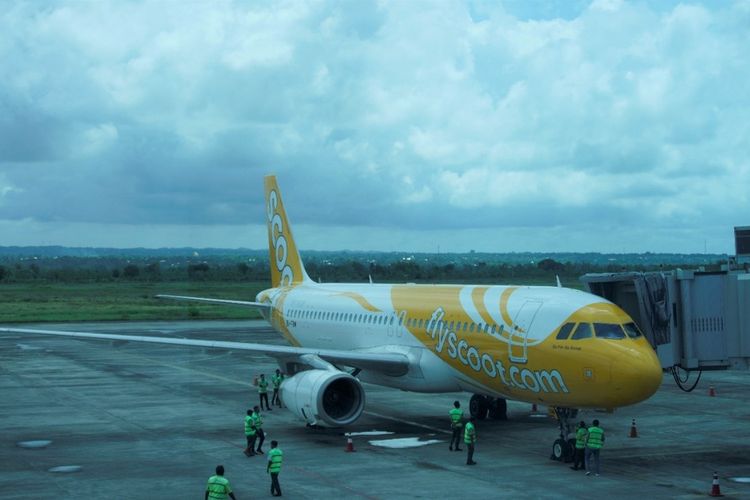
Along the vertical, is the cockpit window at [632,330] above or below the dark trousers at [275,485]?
above

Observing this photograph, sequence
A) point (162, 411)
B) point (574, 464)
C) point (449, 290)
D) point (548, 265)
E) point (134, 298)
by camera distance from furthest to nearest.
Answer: point (548, 265) < point (134, 298) < point (162, 411) < point (449, 290) < point (574, 464)

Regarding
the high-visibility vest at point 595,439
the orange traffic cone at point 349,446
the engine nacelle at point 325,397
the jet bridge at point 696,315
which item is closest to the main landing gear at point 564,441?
the high-visibility vest at point 595,439

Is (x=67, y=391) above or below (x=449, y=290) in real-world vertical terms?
below

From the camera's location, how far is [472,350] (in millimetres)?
27656

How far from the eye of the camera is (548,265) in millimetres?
179625

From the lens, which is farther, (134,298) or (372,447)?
(134,298)

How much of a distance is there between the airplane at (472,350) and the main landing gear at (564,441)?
28mm

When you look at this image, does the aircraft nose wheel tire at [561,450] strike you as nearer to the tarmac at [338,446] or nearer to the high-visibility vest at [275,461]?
the tarmac at [338,446]

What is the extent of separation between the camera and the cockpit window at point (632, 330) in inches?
965

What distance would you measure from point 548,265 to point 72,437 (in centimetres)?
15550

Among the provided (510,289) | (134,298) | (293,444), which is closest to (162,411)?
(293,444)

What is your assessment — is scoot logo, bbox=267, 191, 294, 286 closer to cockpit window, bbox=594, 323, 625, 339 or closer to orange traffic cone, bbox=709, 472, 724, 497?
cockpit window, bbox=594, 323, 625, 339

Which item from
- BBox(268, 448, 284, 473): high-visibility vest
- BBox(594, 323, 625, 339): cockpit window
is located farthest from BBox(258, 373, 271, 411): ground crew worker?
BBox(594, 323, 625, 339): cockpit window

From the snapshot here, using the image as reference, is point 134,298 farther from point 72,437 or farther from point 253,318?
point 72,437
